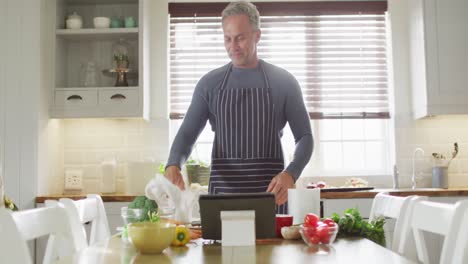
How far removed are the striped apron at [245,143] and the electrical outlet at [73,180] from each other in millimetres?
1761

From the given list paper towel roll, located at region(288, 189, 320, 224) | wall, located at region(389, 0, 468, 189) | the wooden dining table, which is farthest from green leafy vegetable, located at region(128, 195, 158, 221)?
wall, located at region(389, 0, 468, 189)

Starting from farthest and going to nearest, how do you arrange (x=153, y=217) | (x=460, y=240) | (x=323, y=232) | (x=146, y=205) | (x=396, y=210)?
1. (x=396, y=210)
2. (x=146, y=205)
3. (x=153, y=217)
4. (x=323, y=232)
5. (x=460, y=240)

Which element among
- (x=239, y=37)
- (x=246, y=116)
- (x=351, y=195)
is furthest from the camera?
(x=351, y=195)

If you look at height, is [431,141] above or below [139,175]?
above

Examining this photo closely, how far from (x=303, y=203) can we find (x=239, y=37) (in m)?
0.91

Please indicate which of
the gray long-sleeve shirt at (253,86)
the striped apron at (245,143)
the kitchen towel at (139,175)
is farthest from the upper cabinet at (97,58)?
the striped apron at (245,143)

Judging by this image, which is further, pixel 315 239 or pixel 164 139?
pixel 164 139

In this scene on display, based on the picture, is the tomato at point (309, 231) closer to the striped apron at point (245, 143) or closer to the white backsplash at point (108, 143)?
the striped apron at point (245, 143)

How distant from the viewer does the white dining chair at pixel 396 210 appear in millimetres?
2012

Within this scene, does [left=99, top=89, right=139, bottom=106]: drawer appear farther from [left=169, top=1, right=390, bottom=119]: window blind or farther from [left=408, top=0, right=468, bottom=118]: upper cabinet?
[left=408, top=0, right=468, bottom=118]: upper cabinet

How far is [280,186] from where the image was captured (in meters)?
2.28

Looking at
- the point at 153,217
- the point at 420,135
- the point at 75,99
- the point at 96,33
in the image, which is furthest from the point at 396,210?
the point at 96,33

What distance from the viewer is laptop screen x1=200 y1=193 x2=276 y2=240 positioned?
1.77 m

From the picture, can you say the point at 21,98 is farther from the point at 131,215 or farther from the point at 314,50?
the point at 131,215
